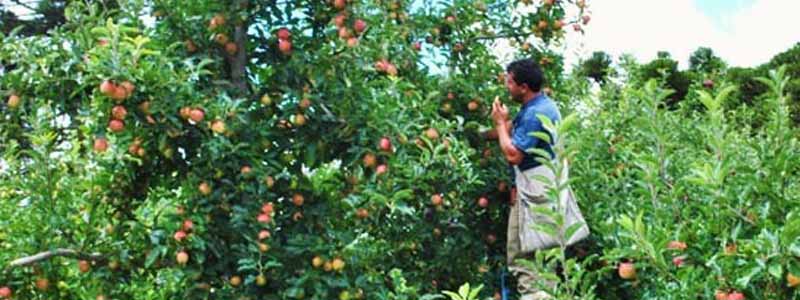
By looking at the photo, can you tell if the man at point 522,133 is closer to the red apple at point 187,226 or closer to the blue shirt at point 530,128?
the blue shirt at point 530,128

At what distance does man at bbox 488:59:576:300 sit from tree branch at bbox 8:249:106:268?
1632 millimetres

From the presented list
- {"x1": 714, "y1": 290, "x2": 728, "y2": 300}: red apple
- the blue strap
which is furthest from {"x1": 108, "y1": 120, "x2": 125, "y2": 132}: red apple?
{"x1": 714, "y1": 290, "x2": 728, "y2": 300}: red apple

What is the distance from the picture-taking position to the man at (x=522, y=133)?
407cm

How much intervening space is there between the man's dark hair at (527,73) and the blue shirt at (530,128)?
9 cm

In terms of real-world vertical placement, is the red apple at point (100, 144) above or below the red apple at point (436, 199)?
above

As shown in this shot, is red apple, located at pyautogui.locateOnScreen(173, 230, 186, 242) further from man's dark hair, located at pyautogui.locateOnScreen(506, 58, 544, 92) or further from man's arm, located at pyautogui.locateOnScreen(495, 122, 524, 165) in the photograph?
man's dark hair, located at pyautogui.locateOnScreen(506, 58, 544, 92)

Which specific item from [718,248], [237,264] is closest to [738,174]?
[718,248]

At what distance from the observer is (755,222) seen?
8.30 feet

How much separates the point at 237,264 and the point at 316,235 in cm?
32

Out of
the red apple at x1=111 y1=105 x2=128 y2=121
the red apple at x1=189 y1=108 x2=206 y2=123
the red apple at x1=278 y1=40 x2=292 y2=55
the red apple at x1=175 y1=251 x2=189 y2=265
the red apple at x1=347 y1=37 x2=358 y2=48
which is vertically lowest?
the red apple at x1=175 y1=251 x2=189 y2=265

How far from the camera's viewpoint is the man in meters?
4.07

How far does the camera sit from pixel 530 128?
4051mm

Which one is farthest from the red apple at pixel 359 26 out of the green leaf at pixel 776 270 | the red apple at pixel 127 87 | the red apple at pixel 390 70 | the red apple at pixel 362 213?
the green leaf at pixel 776 270

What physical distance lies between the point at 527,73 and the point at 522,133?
32cm
